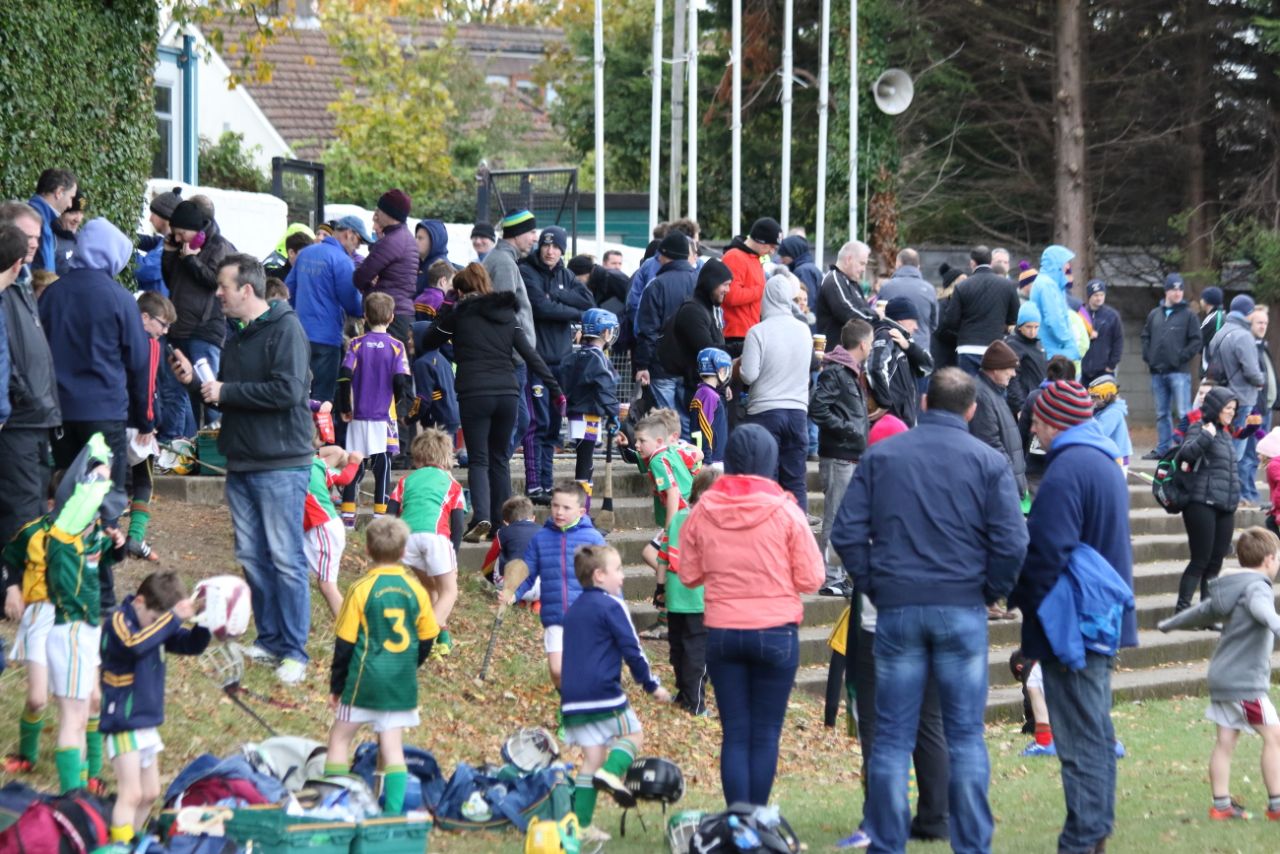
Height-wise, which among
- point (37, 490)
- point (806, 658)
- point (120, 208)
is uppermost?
point (120, 208)

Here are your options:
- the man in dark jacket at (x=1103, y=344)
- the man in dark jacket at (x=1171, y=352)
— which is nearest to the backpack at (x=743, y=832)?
the man in dark jacket at (x=1103, y=344)

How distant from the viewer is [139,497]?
10664 millimetres

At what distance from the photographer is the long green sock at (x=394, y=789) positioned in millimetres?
7434

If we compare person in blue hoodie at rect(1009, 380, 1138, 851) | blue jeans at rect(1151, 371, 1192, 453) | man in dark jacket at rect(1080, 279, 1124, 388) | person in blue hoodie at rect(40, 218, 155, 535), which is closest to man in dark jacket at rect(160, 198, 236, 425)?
person in blue hoodie at rect(40, 218, 155, 535)

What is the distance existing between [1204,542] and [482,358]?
6.03 metres

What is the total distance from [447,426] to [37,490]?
15.1 feet

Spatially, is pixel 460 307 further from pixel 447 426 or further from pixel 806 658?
pixel 806 658

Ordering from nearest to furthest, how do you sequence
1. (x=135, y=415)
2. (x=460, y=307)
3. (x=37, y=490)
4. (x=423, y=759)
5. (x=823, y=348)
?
(x=423, y=759)
(x=37, y=490)
(x=135, y=415)
(x=460, y=307)
(x=823, y=348)

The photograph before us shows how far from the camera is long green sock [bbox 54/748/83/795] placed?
7.15 metres

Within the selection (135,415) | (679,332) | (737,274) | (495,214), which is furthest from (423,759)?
(495,214)

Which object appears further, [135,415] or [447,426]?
[447,426]

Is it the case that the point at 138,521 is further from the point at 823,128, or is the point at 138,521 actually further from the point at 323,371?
the point at 823,128

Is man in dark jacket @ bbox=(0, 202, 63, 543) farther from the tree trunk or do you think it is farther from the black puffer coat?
the tree trunk

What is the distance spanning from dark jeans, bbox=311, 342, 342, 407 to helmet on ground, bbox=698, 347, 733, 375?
273 centimetres
